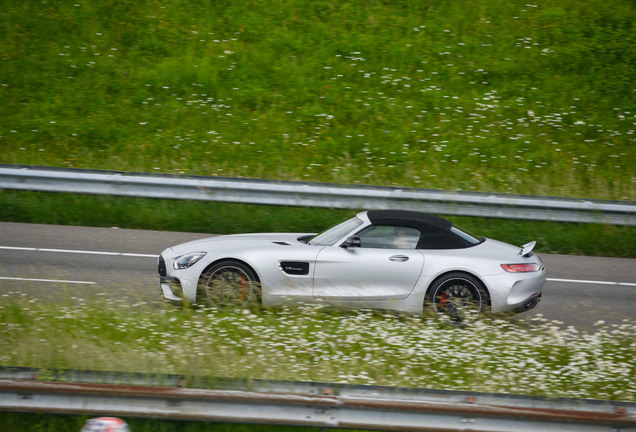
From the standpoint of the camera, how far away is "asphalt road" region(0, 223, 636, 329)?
8125mm

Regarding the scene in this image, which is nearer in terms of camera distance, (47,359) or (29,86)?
(47,359)

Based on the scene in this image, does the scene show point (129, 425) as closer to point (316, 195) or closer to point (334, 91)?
point (316, 195)

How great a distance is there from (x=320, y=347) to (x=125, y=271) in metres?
4.04

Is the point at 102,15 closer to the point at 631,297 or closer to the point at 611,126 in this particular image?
the point at 611,126

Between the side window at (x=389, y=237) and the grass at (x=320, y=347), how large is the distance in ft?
2.61

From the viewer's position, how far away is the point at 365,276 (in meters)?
7.27

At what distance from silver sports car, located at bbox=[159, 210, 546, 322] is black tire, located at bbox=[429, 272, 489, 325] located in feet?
0.04

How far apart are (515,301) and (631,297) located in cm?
282

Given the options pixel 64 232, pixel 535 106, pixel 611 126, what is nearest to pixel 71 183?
pixel 64 232

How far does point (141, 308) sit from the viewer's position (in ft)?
23.7

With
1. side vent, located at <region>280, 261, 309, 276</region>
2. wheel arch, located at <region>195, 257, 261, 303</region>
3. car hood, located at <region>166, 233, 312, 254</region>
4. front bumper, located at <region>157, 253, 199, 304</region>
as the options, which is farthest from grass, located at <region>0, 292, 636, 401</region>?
car hood, located at <region>166, 233, 312, 254</region>

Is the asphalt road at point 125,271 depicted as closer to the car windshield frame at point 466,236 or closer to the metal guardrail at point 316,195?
the metal guardrail at point 316,195

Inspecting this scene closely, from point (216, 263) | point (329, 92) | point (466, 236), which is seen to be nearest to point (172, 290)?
point (216, 263)

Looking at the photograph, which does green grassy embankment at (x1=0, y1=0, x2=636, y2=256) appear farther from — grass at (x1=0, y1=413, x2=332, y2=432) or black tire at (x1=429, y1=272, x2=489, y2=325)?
grass at (x1=0, y1=413, x2=332, y2=432)
